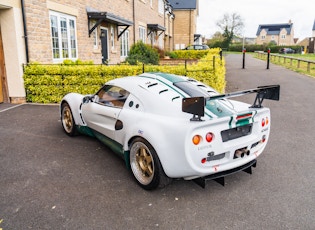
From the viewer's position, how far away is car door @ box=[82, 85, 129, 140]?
441 cm

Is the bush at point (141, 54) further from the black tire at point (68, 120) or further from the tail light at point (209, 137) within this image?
the tail light at point (209, 137)

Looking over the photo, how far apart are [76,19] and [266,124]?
10034 mm

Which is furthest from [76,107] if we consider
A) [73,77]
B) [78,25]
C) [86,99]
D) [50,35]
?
[78,25]

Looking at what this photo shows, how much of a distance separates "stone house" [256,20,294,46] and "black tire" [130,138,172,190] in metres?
107

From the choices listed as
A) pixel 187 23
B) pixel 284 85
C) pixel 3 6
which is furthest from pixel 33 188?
pixel 187 23

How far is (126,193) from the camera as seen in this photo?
12.1 ft

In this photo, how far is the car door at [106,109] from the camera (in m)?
4.41

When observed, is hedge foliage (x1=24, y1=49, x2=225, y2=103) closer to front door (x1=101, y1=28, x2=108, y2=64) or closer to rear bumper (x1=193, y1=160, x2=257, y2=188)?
rear bumper (x1=193, y1=160, x2=257, y2=188)

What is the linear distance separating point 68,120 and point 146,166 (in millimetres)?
2809

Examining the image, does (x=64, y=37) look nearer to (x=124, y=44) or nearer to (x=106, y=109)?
(x=106, y=109)

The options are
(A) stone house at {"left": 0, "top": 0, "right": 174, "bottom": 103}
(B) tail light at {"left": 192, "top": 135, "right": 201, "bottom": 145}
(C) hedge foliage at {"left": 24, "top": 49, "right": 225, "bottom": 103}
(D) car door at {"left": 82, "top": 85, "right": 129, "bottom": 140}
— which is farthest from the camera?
(C) hedge foliage at {"left": 24, "top": 49, "right": 225, "bottom": 103}

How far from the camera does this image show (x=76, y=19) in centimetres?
1179

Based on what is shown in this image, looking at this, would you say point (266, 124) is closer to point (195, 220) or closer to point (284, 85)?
point (195, 220)

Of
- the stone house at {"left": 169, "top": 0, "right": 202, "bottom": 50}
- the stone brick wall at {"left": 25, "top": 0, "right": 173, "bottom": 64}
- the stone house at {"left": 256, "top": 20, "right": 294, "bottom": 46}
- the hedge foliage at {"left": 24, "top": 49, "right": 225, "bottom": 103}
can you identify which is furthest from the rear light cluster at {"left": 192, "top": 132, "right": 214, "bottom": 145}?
the stone house at {"left": 256, "top": 20, "right": 294, "bottom": 46}
